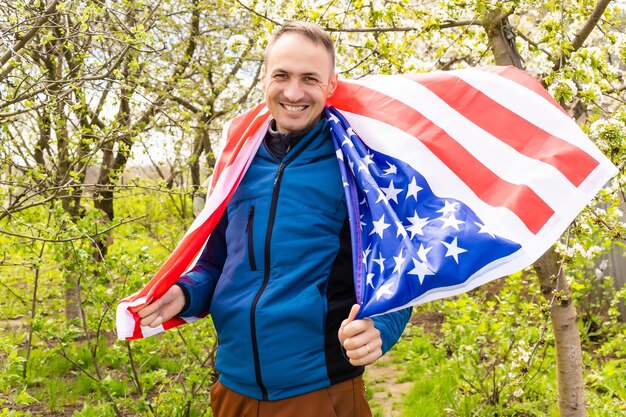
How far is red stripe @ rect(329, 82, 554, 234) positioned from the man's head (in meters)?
0.22

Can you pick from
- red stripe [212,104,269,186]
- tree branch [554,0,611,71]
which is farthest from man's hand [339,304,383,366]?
tree branch [554,0,611,71]

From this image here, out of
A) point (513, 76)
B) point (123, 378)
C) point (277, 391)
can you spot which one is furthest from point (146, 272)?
point (513, 76)

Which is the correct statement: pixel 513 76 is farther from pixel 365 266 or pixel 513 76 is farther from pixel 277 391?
pixel 277 391

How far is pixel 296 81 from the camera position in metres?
2.26

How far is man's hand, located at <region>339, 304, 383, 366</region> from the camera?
6.09 feet

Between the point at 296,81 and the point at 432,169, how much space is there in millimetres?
551

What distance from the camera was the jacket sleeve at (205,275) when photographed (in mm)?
2367

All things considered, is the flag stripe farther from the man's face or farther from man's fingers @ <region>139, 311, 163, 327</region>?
man's fingers @ <region>139, 311, 163, 327</region>

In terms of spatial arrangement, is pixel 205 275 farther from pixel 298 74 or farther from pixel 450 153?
pixel 450 153

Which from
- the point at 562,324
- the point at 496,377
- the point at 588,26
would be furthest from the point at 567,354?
the point at 588,26

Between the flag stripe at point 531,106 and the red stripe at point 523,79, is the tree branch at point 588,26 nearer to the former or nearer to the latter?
the red stripe at point 523,79

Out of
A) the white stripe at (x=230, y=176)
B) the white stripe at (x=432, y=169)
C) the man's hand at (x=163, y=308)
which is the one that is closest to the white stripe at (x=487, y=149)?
the white stripe at (x=432, y=169)

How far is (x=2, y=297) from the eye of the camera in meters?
4.91

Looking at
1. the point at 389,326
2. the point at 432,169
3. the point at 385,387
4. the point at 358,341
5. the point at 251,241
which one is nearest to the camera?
the point at 358,341
